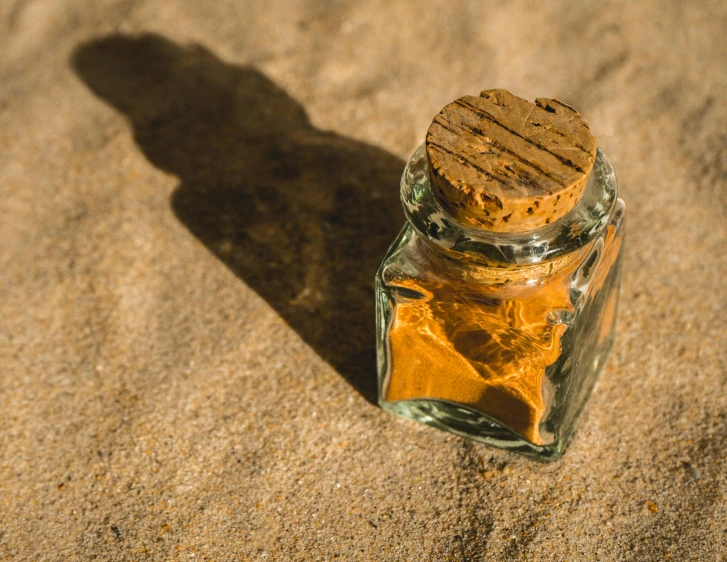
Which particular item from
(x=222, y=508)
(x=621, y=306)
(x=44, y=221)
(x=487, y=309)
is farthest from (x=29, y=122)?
(x=621, y=306)

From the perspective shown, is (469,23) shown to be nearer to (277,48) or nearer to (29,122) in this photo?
(277,48)

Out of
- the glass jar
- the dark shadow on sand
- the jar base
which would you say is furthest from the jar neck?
the dark shadow on sand

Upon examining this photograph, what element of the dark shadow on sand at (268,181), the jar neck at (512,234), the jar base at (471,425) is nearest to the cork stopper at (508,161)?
the jar neck at (512,234)

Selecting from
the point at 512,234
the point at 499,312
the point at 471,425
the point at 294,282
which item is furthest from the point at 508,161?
the point at 294,282

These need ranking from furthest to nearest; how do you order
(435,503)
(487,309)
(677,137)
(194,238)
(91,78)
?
1. (91,78)
2. (677,137)
3. (194,238)
4. (435,503)
5. (487,309)

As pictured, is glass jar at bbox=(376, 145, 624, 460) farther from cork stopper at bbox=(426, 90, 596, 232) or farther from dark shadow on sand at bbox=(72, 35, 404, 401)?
dark shadow on sand at bbox=(72, 35, 404, 401)

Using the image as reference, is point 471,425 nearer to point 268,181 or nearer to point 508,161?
point 508,161

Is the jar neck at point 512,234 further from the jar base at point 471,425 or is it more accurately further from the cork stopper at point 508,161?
the jar base at point 471,425
